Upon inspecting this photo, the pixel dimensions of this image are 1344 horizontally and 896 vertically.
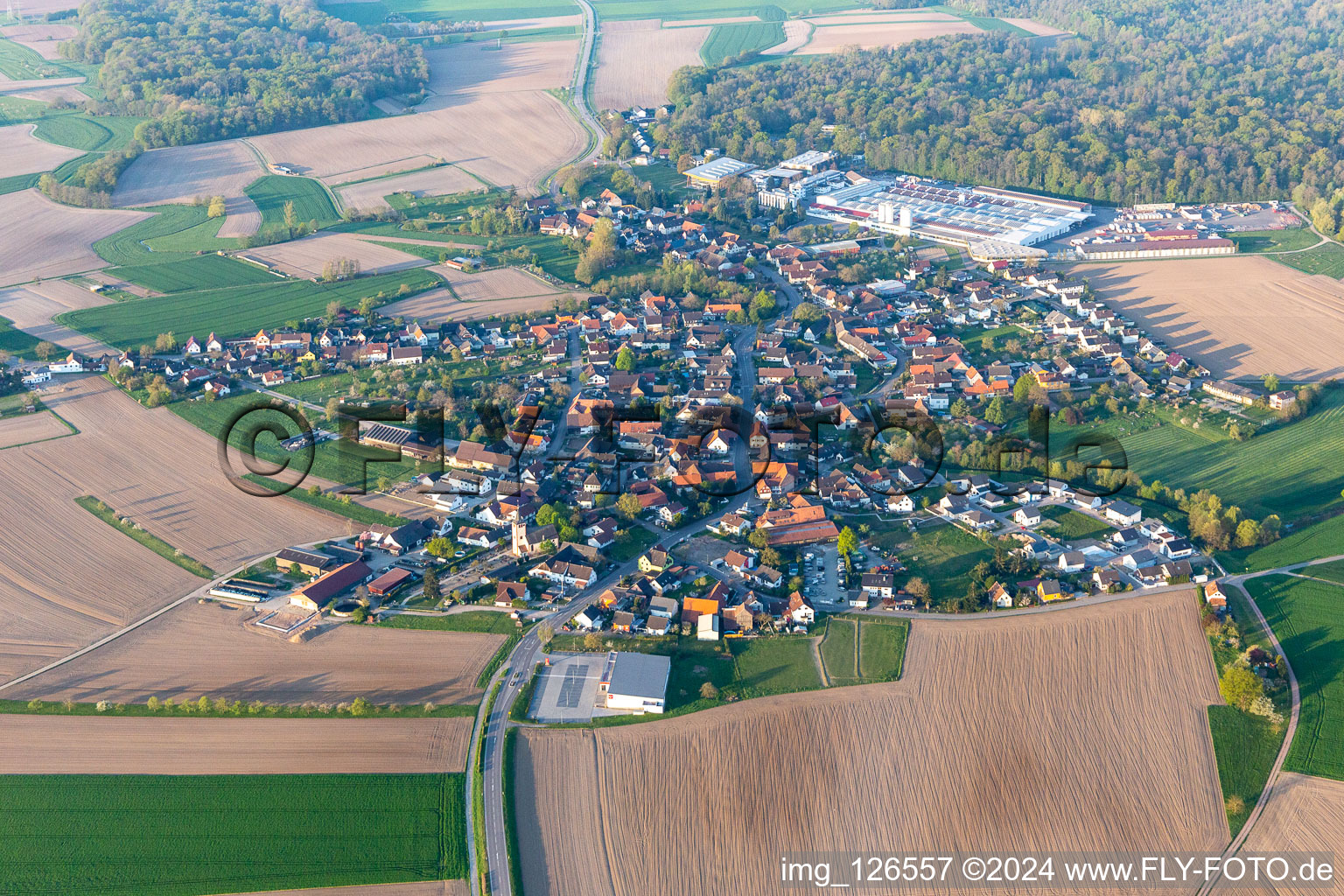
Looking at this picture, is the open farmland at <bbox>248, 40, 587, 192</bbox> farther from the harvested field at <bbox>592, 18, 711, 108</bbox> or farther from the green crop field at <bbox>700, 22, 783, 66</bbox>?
the green crop field at <bbox>700, 22, 783, 66</bbox>

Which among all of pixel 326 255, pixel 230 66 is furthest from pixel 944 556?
pixel 230 66

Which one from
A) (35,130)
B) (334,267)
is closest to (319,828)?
(334,267)

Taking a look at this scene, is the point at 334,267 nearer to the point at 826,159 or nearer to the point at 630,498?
the point at 630,498

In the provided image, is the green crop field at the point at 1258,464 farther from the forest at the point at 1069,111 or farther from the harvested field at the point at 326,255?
the harvested field at the point at 326,255

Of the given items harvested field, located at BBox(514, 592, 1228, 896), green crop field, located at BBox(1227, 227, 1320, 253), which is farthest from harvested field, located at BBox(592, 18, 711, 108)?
harvested field, located at BBox(514, 592, 1228, 896)

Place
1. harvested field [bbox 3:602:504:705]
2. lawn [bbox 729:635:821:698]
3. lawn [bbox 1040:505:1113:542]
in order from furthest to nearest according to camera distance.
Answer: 1. lawn [bbox 1040:505:1113:542]
2. lawn [bbox 729:635:821:698]
3. harvested field [bbox 3:602:504:705]

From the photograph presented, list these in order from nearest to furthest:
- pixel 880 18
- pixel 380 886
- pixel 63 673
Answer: pixel 380 886 < pixel 63 673 < pixel 880 18
